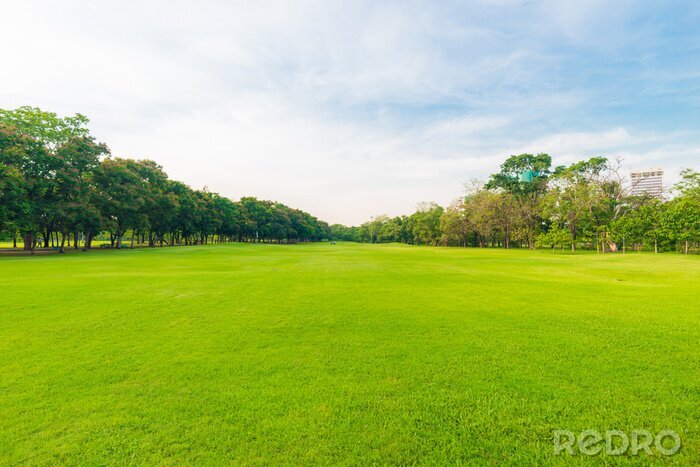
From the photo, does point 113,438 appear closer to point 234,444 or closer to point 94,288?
point 234,444

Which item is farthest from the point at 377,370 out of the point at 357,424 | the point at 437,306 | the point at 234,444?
the point at 437,306

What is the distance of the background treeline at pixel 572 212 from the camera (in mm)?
42625

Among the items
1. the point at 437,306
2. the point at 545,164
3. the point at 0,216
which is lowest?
the point at 437,306

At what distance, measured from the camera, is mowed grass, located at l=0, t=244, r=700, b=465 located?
3244mm

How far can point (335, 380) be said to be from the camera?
15.0 ft

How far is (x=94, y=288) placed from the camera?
11984mm

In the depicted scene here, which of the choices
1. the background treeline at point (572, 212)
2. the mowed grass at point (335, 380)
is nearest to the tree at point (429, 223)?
the background treeline at point (572, 212)

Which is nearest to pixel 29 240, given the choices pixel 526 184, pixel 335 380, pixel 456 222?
pixel 335 380

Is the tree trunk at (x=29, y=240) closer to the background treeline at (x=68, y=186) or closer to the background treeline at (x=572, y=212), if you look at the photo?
the background treeline at (x=68, y=186)

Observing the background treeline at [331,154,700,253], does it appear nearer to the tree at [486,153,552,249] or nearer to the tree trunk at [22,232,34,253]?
the tree at [486,153,552,249]

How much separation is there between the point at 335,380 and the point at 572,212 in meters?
62.3

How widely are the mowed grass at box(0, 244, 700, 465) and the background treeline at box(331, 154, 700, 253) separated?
47342 mm

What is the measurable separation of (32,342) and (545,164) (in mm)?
84652

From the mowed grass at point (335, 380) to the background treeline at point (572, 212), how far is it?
155ft
